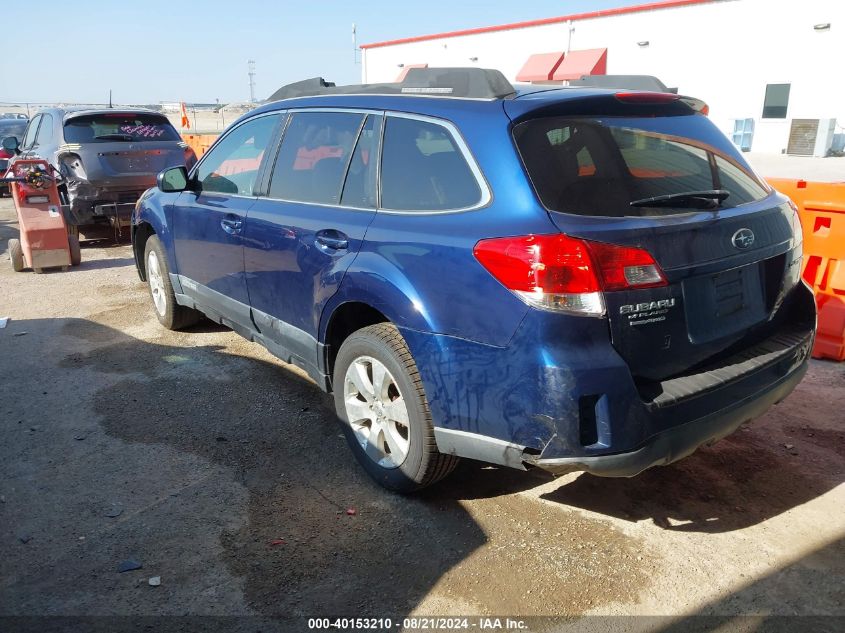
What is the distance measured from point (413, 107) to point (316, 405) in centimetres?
210

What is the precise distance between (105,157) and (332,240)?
692cm

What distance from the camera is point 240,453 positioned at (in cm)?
388

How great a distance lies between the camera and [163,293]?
5.88 metres

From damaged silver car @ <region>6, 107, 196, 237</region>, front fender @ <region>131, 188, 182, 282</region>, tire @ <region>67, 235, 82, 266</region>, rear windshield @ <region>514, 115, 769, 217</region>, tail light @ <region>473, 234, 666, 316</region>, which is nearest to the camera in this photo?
tail light @ <region>473, 234, 666, 316</region>

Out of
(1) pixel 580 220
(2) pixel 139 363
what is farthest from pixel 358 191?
(2) pixel 139 363

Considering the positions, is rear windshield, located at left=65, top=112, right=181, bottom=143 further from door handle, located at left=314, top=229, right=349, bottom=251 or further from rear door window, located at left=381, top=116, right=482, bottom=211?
rear door window, located at left=381, top=116, right=482, bottom=211

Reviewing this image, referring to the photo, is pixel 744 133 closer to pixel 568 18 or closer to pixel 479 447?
pixel 568 18

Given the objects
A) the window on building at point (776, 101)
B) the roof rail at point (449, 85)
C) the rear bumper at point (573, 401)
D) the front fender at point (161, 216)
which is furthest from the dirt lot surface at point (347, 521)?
the window on building at point (776, 101)

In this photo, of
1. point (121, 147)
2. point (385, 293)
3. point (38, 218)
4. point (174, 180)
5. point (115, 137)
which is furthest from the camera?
point (115, 137)

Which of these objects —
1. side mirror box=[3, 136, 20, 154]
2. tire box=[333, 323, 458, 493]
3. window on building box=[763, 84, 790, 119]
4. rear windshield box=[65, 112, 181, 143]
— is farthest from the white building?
tire box=[333, 323, 458, 493]

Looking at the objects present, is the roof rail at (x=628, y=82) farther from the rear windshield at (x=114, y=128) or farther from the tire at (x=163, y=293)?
the rear windshield at (x=114, y=128)

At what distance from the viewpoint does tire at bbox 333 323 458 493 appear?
3092mm

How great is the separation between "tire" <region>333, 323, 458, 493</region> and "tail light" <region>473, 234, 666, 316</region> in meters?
0.75

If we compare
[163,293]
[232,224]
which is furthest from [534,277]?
[163,293]
